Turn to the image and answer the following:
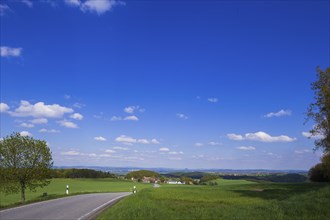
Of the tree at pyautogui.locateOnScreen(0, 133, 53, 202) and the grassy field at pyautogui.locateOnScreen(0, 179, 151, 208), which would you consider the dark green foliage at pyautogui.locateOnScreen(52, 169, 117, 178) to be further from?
the tree at pyautogui.locateOnScreen(0, 133, 53, 202)

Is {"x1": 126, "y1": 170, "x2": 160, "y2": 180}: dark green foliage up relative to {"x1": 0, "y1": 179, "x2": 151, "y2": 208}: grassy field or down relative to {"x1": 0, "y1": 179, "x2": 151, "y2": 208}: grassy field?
up

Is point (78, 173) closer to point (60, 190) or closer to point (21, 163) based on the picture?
point (60, 190)

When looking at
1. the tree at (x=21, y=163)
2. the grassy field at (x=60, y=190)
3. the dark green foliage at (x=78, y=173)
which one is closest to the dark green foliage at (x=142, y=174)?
the dark green foliage at (x=78, y=173)

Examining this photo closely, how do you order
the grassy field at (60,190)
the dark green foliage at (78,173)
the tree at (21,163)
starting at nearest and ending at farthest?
the tree at (21,163) < the grassy field at (60,190) < the dark green foliage at (78,173)

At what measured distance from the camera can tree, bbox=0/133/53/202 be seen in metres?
30.2

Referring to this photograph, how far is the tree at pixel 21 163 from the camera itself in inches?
1190

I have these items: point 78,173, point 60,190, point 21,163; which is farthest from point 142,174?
point 21,163

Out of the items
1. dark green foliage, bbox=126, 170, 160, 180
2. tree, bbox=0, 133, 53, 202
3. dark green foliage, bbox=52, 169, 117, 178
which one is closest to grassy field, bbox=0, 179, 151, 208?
tree, bbox=0, 133, 53, 202

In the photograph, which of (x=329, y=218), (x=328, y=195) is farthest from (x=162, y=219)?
(x=328, y=195)

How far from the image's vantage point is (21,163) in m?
30.9

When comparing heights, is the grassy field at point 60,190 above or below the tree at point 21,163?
below

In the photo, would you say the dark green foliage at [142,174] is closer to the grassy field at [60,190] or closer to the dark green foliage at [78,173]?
the dark green foliage at [78,173]

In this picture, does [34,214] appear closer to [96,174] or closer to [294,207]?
[294,207]

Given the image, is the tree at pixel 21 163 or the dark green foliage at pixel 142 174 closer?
the tree at pixel 21 163
